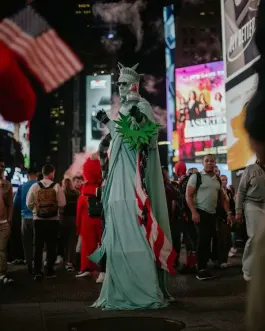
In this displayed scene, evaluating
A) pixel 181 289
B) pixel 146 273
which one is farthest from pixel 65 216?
pixel 146 273

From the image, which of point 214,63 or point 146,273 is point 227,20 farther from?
point 214,63

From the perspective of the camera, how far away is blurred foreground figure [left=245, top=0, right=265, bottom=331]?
3.39 ft

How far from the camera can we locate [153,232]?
5102mm

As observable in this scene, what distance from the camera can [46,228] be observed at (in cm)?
820

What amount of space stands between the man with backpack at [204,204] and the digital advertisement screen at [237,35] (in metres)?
7.06

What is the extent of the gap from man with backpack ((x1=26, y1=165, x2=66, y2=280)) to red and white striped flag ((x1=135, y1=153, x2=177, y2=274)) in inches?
133

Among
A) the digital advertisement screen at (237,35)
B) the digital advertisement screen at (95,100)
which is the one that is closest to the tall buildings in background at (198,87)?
the digital advertisement screen at (237,35)

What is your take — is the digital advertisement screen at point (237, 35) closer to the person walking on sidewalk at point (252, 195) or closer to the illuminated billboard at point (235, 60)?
the illuminated billboard at point (235, 60)

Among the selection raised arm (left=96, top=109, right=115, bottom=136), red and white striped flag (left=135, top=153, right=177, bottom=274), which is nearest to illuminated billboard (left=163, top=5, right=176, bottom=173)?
raised arm (left=96, top=109, right=115, bottom=136)

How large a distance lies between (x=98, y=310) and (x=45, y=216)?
3440 mm

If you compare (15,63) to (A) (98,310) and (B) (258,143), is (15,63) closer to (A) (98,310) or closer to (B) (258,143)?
(A) (98,310)

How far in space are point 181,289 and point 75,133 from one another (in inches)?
3358

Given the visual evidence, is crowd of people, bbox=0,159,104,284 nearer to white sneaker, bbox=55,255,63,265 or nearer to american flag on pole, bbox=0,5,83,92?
white sneaker, bbox=55,255,63,265

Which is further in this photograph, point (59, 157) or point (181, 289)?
point (59, 157)
